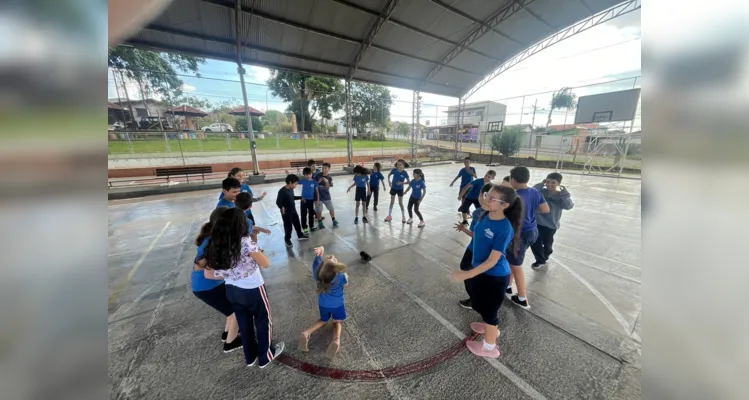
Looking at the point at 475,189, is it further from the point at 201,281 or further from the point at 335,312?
the point at 201,281

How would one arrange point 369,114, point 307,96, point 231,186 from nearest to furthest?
point 231,186 → point 307,96 → point 369,114

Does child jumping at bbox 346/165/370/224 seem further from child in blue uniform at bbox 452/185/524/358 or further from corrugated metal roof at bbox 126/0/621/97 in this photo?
corrugated metal roof at bbox 126/0/621/97

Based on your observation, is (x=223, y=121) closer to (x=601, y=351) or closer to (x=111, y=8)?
(x=111, y=8)

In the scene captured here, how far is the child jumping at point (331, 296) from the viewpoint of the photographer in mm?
2518

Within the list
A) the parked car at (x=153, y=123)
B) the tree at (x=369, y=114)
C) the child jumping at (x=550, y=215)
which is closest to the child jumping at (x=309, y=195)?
the child jumping at (x=550, y=215)

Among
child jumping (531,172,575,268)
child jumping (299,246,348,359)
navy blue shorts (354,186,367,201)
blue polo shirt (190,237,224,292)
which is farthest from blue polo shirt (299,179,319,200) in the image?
child jumping (531,172,575,268)

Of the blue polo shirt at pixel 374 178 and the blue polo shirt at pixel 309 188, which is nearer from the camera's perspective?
the blue polo shirt at pixel 309 188

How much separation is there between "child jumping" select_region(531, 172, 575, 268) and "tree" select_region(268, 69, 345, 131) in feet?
38.2

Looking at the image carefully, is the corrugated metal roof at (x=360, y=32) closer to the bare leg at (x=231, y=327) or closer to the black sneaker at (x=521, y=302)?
the bare leg at (x=231, y=327)

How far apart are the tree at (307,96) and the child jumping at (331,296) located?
1187cm

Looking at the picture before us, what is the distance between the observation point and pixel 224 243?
1.99m

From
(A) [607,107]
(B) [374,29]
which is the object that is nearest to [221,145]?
(B) [374,29]

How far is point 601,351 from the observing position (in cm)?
257

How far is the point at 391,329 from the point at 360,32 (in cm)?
1275
